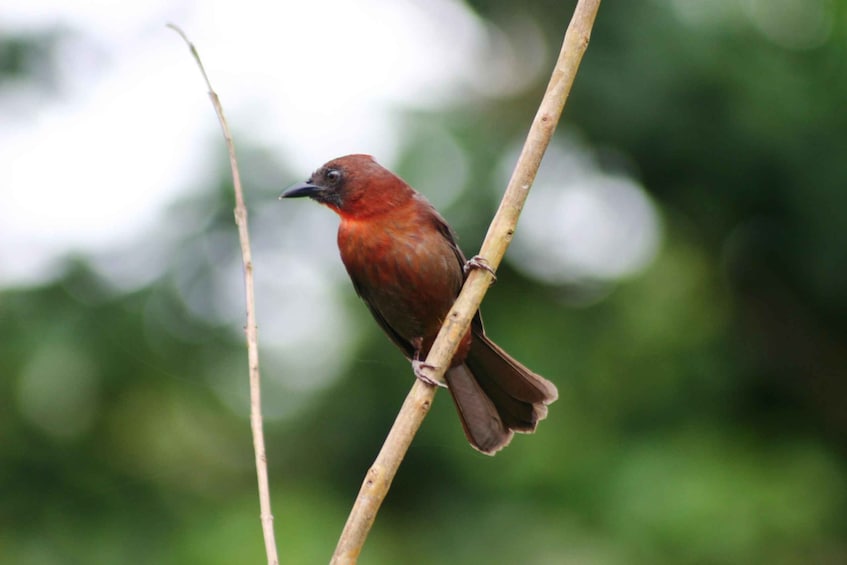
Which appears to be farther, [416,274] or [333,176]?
[333,176]

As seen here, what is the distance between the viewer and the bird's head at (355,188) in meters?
4.26

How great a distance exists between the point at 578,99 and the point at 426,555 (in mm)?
3001

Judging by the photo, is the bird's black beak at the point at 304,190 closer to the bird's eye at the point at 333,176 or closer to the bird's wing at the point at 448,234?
the bird's eye at the point at 333,176

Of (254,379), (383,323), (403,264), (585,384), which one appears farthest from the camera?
(585,384)

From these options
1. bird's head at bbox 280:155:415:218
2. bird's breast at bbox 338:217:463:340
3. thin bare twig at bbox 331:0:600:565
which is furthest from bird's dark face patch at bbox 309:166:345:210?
thin bare twig at bbox 331:0:600:565

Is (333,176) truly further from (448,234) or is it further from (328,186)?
(448,234)

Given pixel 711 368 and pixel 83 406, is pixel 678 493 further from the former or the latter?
pixel 83 406

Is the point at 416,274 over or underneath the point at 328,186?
underneath

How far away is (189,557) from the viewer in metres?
5.92

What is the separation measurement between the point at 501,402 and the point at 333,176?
3.59 feet

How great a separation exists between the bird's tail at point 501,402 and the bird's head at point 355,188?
24.9 inches

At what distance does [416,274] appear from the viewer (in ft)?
13.7

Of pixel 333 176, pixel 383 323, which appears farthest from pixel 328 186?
pixel 383 323

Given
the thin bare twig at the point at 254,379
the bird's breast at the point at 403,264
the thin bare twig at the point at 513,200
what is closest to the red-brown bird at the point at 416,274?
the bird's breast at the point at 403,264
